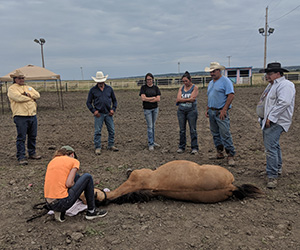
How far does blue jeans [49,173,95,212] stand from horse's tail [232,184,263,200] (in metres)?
1.97

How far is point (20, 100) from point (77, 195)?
3.21m

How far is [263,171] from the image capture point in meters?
5.09

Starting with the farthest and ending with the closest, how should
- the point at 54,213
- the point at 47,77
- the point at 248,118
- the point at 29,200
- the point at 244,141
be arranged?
1. the point at 47,77
2. the point at 248,118
3. the point at 244,141
4. the point at 29,200
5. the point at 54,213

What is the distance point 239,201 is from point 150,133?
3.43m

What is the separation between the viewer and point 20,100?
5711 mm

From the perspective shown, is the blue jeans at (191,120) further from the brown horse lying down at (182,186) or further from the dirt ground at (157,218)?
the brown horse lying down at (182,186)

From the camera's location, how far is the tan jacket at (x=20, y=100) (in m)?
5.70

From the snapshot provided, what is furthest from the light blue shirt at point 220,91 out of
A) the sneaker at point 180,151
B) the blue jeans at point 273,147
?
the sneaker at point 180,151

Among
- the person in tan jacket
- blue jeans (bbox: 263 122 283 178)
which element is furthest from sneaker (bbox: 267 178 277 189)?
the person in tan jacket

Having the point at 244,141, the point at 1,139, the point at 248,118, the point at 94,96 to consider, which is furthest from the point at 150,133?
the point at 248,118

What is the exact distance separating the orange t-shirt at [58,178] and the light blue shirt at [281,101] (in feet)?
10.4

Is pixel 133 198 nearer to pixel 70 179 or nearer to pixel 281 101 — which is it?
pixel 70 179

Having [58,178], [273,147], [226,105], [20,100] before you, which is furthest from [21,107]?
[273,147]

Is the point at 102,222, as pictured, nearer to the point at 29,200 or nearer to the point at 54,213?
the point at 54,213
